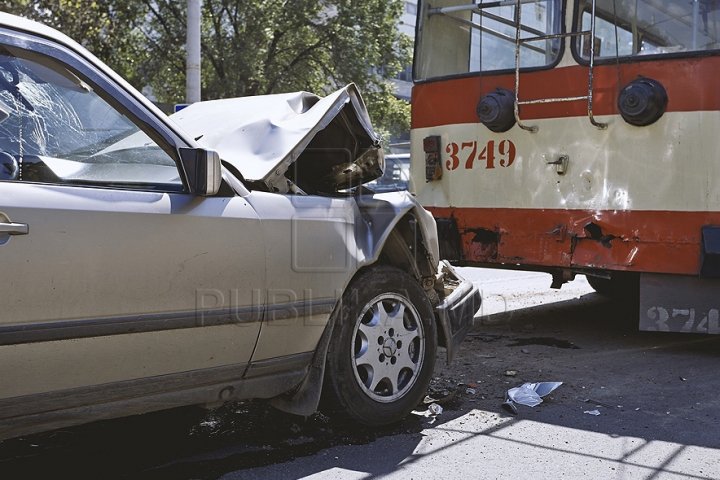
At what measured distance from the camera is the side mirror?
3148 millimetres

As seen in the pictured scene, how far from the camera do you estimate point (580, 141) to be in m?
5.96

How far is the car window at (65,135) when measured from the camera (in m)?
2.82

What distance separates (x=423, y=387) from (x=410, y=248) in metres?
0.76

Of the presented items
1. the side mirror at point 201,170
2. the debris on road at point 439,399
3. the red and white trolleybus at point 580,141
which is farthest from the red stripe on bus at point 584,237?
the side mirror at point 201,170

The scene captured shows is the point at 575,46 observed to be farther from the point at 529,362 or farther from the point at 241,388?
the point at 241,388

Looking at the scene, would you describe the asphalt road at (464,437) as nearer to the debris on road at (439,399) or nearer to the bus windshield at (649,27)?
the debris on road at (439,399)

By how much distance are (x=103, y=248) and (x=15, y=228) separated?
32 centimetres

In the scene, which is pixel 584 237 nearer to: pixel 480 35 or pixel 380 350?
pixel 480 35

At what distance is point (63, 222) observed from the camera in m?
2.71

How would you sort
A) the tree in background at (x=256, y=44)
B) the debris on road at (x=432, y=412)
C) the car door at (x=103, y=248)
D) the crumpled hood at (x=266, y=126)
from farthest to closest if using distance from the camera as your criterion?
the tree in background at (x=256, y=44) → the debris on road at (x=432, y=412) → the crumpled hood at (x=266, y=126) → the car door at (x=103, y=248)

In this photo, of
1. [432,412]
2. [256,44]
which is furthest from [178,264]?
[256,44]

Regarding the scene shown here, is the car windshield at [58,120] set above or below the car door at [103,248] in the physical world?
above

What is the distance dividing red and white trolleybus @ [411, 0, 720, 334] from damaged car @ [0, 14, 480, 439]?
215 cm

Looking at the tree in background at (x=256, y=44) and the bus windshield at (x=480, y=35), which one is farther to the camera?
the tree in background at (x=256, y=44)
